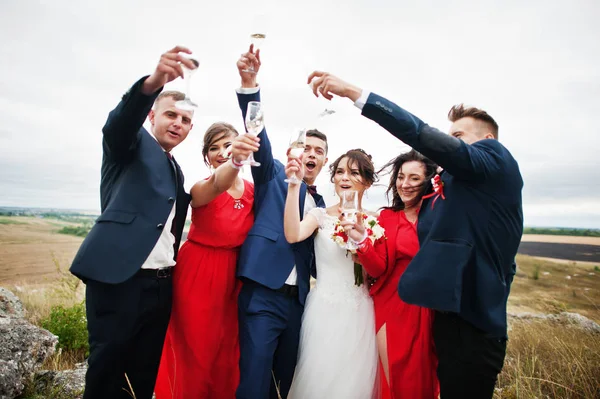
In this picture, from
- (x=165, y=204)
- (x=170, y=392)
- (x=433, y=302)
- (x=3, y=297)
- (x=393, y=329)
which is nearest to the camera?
(x=433, y=302)

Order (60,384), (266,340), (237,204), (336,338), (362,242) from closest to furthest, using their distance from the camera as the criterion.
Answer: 1. (266,340)
2. (362,242)
3. (336,338)
4. (237,204)
5. (60,384)

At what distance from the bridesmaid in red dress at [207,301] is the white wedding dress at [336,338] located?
2.57 feet

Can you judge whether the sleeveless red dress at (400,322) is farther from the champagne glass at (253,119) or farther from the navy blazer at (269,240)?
the champagne glass at (253,119)

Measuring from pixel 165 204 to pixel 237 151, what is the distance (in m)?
0.77

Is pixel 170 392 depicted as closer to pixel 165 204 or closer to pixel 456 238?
pixel 165 204

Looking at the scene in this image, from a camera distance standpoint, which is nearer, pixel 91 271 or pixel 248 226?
pixel 91 271

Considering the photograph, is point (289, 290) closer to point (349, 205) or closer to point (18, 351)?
point (349, 205)

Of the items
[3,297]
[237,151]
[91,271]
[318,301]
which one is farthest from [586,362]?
[3,297]

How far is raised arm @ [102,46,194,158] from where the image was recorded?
2.33m

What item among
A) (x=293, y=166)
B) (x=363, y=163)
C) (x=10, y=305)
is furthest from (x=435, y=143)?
(x=10, y=305)

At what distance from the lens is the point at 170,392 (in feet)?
11.6

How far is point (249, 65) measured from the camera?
10.7 feet

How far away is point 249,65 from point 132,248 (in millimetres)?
2030

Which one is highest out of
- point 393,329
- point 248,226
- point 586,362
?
point 248,226
